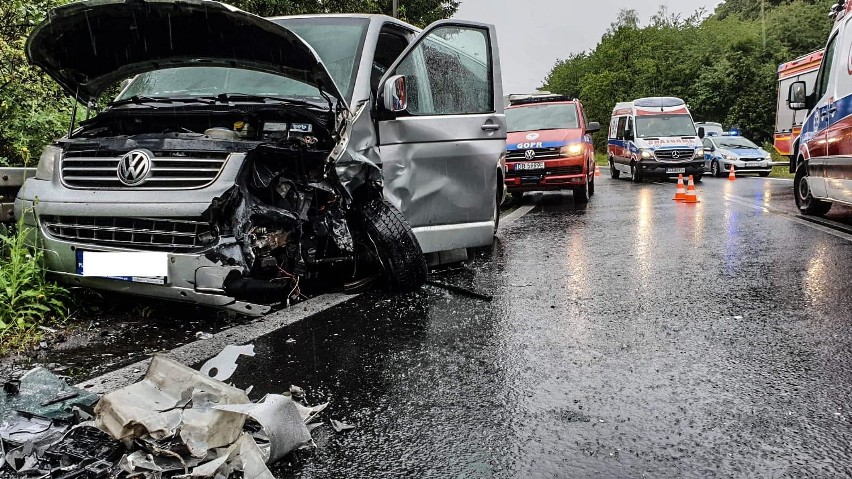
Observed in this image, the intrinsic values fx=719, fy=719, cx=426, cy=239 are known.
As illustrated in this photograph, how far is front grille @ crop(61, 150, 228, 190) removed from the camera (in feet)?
13.3

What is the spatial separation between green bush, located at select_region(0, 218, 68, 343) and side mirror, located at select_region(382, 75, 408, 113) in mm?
2364

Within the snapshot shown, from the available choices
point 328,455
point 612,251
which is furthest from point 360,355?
point 612,251

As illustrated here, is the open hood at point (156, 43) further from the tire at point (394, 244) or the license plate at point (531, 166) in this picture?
the license plate at point (531, 166)

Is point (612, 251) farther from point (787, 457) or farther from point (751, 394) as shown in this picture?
point (787, 457)

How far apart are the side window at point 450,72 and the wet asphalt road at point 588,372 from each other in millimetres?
1421

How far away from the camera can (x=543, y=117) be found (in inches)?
575

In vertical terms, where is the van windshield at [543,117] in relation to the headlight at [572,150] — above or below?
above

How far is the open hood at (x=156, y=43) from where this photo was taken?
174 inches

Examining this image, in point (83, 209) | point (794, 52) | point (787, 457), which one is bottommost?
point (787, 457)

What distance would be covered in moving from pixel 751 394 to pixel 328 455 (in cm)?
188

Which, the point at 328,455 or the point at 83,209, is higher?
the point at 83,209

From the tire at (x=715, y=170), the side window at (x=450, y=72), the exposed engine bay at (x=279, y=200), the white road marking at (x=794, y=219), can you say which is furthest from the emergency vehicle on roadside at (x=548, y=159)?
the tire at (x=715, y=170)

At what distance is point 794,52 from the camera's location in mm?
43719

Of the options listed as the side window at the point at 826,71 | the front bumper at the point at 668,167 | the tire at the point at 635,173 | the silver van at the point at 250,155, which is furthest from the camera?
the tire at the point at 635,173
